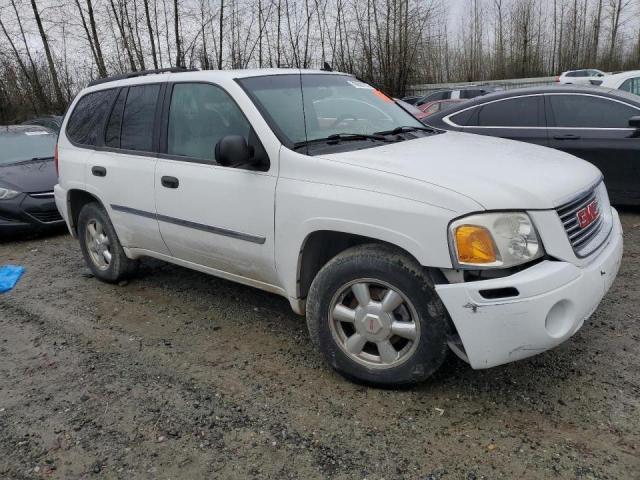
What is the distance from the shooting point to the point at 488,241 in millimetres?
2492

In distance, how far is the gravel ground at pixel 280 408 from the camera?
8.05ft

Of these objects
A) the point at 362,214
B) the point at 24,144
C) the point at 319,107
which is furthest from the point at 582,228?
A: the point at 24,144

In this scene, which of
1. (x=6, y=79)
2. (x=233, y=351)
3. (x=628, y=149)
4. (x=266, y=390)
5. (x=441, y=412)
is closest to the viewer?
A: (x=441, y=412)

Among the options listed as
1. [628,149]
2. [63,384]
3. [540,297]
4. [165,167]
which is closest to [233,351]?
[63,384]

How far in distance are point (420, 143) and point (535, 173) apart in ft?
2.74

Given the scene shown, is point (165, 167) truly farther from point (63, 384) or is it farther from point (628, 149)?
point (628, 149)

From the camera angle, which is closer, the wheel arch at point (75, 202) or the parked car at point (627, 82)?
the wheel arch at point (75, 202)

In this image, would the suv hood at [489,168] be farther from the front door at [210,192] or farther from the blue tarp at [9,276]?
the blue tarp at [9,276]

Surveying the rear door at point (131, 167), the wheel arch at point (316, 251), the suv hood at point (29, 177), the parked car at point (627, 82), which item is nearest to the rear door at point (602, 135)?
the wheel arch at point (316, 251)

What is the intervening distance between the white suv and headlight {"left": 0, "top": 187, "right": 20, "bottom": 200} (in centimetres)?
320

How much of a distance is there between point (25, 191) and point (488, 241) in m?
6.37

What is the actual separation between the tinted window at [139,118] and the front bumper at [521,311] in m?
2.60

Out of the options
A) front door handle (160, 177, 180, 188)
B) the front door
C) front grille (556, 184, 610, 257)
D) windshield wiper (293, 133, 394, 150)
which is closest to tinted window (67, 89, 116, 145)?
the front door

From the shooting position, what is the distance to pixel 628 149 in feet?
19.3
